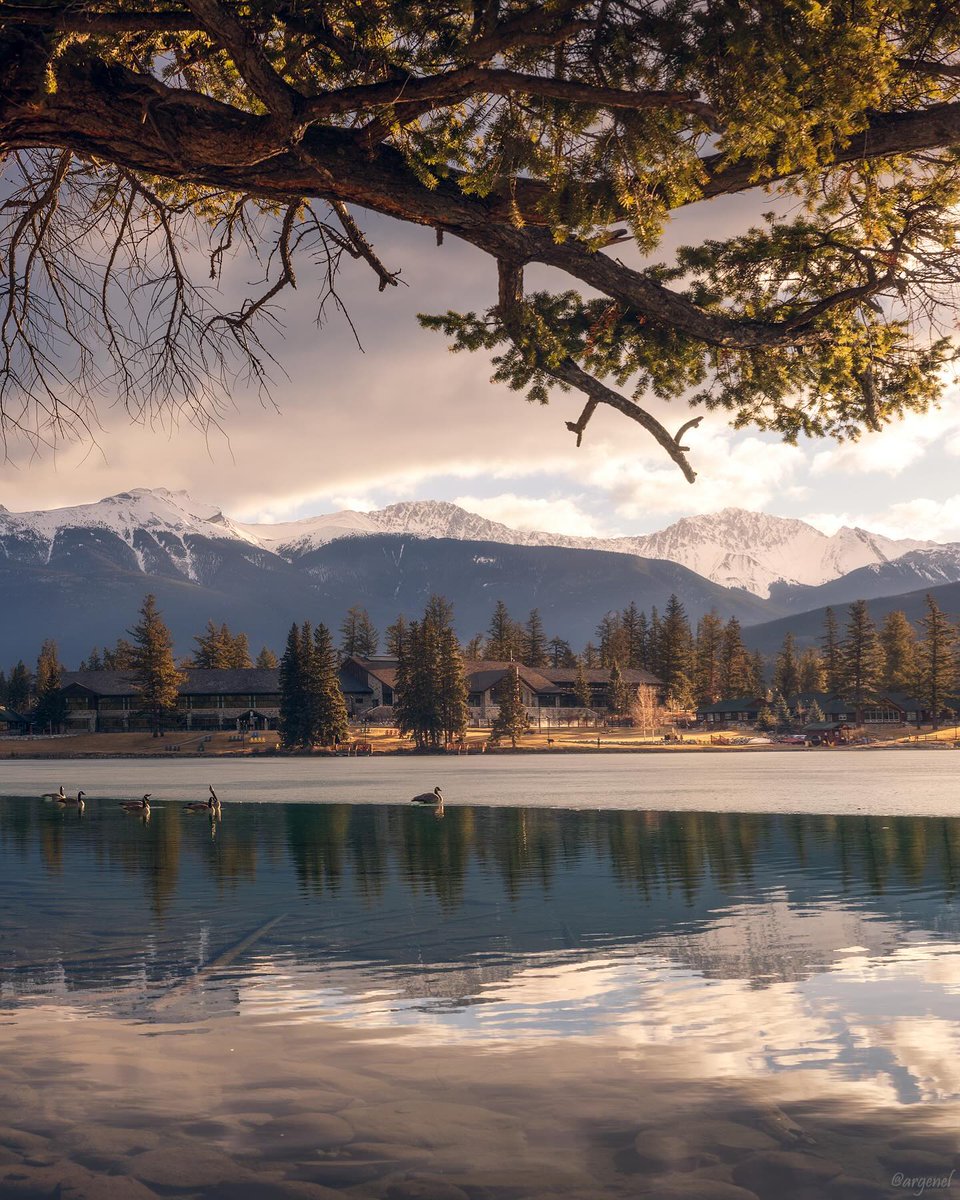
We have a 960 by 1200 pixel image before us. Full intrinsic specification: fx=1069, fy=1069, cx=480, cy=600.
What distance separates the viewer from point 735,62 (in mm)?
7078

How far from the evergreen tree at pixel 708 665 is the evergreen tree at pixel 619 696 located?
25107mm

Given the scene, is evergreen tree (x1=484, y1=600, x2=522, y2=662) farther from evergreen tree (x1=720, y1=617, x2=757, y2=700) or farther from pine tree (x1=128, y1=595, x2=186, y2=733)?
pine tree (x1=128, y1=595, x2=186, y2=733)

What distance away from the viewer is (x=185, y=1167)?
570 cm

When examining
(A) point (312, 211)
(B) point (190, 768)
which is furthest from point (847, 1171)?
(B) point (190, 768)

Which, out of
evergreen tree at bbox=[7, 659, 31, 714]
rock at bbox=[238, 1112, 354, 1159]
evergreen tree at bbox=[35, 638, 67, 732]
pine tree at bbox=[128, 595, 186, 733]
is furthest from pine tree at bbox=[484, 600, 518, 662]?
rock at bbox=[238, 1112, 354, 1159]

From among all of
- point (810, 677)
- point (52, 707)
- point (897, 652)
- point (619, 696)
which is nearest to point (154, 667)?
point (52, 707)

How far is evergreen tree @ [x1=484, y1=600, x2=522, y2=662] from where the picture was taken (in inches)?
6703

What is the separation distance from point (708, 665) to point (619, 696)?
105ft

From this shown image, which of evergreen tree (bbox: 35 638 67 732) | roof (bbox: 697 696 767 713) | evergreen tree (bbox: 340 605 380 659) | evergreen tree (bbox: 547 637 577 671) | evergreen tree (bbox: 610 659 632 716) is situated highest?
evergreen tree (bbox: 340 605 380 659)

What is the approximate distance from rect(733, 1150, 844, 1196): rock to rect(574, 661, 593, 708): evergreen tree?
479 ft

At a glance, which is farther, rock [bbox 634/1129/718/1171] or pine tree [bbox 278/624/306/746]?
pine tree [bbox 278/624/306/746]

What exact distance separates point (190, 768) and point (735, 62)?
297ft

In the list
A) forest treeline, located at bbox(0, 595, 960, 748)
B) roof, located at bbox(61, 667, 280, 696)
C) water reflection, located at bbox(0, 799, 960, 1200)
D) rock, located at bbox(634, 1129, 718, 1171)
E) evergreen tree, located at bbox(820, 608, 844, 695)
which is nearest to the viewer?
rock, located at bbox(634, 1129, 718, 1171)

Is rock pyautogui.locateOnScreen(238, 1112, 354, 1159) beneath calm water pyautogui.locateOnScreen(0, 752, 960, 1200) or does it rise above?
above
